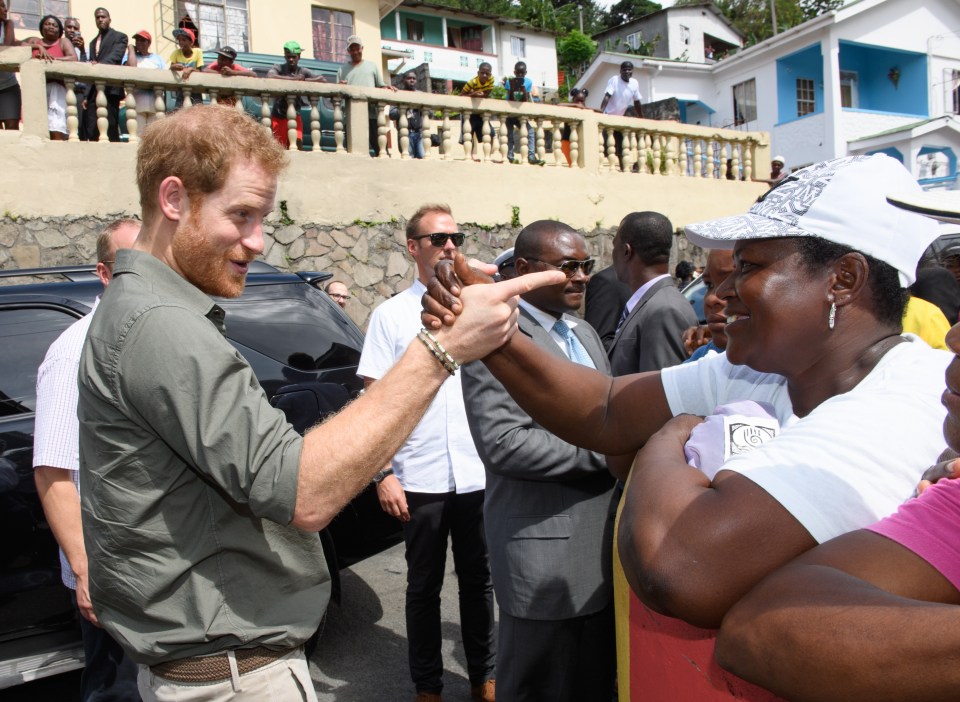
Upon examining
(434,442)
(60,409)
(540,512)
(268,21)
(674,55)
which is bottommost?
(540,512)

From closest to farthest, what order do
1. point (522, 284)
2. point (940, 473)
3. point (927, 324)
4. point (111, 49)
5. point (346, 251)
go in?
point (940, 473) → point (522, 284) → point (927, 324) → point (346, 251) → point (111, 49)

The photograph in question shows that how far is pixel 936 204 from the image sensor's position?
129cm

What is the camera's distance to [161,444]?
1.68 metres

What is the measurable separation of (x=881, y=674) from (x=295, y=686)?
52.2 inches

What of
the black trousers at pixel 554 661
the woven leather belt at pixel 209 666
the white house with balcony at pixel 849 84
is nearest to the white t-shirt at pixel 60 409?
the woven leather belt at pixel 209 666

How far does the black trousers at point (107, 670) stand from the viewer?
9.67 ft

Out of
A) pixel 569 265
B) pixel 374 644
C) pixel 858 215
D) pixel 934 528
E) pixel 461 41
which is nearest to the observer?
pixel 934 528

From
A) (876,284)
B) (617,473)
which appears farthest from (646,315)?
(876,284)

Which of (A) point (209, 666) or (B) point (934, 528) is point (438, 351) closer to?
(A) point (209, 666)

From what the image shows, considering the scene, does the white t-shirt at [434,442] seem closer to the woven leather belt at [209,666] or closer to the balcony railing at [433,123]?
the woven leather belt at [209,666]

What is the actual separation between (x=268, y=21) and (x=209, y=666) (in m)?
21.8

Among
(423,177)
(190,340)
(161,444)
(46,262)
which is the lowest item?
(161,444)

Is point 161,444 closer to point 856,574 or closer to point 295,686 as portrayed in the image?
point 295,686

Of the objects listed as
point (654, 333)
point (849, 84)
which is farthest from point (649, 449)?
point (849, 84)
